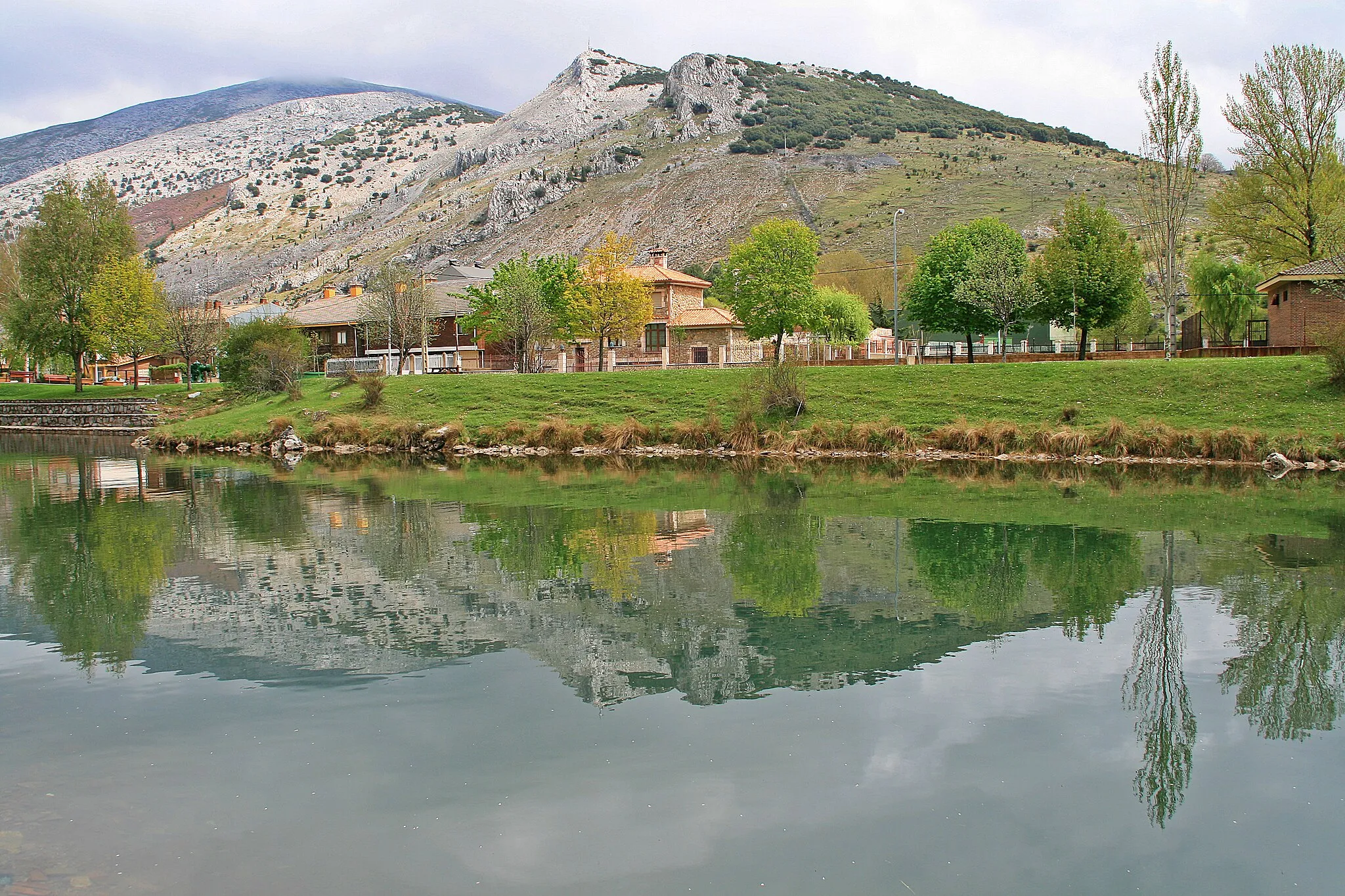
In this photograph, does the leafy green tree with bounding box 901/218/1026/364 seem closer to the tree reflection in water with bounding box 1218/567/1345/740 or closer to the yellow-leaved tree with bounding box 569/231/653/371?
the yellow-leaved tree with bounding box 569/231/653/371

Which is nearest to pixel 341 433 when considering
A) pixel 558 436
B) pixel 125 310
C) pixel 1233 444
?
pixel 558 436

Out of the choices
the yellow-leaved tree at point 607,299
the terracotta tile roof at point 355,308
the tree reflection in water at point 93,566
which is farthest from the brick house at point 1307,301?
the terracotta tile roof at point 355,308

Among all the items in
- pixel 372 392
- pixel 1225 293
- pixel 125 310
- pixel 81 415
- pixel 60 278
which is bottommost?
pixel 81 415

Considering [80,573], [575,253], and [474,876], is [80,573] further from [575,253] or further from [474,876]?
[575,253]

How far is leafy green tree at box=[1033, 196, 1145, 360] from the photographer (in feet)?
151

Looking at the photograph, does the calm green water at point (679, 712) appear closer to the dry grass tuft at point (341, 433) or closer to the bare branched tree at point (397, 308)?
the dry grass tuft at point (341, 433)

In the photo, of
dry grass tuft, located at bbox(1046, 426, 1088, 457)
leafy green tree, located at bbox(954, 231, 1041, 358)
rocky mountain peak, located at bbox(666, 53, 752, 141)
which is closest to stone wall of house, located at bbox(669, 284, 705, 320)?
leafy green tree, located at bbox(954, 231, 1041, 358)

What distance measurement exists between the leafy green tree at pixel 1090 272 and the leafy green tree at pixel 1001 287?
1.10 m

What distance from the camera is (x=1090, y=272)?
46156 millimetres

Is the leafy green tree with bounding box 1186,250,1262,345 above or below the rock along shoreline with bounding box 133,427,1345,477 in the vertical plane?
above

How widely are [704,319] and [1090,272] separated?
86.0 feet

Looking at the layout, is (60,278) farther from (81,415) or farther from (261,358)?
(261,358)

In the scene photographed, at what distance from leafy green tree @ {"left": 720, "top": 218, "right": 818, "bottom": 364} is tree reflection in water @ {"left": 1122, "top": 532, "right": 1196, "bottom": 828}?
1644 inches

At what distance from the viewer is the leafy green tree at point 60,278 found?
6328 centimetres
